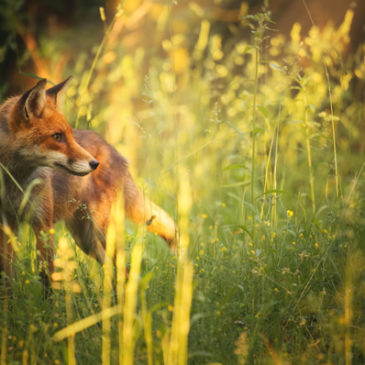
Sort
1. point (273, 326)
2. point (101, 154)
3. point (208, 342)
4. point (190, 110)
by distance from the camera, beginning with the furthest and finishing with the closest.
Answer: point (190, 110) < point (101, 154) < point (273, 326) < point (208, 342)

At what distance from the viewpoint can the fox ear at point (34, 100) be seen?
2.92 meters

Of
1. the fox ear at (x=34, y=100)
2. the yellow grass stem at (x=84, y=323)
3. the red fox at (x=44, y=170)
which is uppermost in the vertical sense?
the fox ear at (x=34, y=100)

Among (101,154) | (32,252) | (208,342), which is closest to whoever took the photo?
(208,342)

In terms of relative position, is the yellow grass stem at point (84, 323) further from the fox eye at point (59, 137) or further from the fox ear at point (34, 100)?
the fox ear at point (34, 100)

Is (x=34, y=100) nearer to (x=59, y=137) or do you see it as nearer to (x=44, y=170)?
(x=59, y=137)

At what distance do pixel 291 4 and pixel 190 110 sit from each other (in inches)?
117

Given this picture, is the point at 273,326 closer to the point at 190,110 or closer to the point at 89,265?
the point at 89,265

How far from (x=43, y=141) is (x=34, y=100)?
0.28 metres

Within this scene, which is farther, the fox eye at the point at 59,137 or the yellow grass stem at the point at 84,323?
the fox eye at the point at 59,137

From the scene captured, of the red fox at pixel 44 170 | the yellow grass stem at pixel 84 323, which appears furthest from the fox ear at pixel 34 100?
the yellow grass stem at pixel 84 323

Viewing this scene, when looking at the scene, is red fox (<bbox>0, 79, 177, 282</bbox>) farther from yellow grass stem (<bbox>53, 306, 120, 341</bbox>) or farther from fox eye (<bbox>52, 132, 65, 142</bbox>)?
yellow grass stem (<bbox>53, 306, 120, 341</bbox>)

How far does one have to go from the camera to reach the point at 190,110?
5.08m

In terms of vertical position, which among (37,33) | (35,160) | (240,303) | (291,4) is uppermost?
(291,4)

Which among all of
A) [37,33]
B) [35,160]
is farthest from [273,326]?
[37,33]
